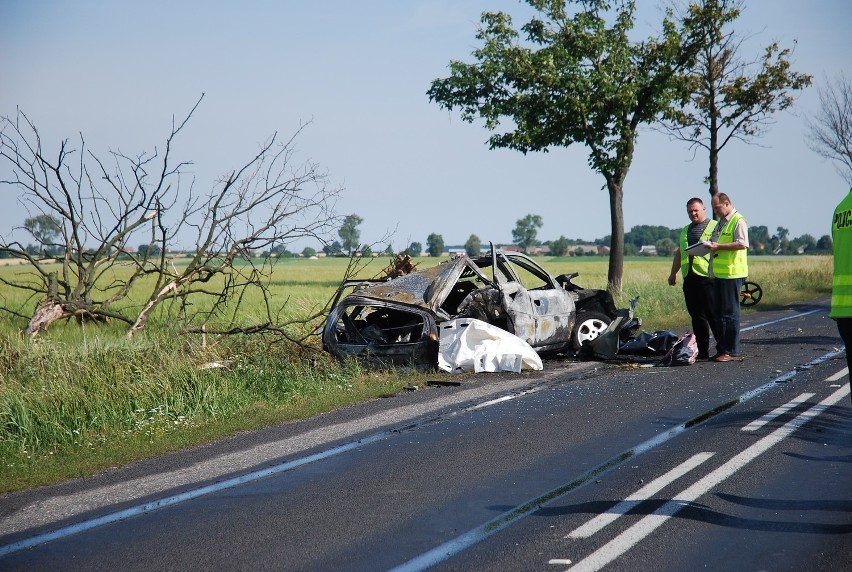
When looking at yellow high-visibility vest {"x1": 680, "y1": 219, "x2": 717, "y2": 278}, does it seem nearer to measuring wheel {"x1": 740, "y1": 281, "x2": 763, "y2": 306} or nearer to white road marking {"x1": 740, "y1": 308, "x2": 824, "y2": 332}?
white road marking {"x1": 740, "y1": 308, "x2": 824, "y2": 332}

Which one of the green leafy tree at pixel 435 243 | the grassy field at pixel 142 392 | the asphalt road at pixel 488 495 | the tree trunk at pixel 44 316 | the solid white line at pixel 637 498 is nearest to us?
the asphalt road at pixel 488 495

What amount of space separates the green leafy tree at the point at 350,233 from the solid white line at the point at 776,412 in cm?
758

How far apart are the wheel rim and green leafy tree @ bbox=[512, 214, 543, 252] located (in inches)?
3622

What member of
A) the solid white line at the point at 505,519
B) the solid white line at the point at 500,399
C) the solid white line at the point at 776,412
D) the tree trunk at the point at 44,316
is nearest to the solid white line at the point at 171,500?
the solid white line at the point at 500,399

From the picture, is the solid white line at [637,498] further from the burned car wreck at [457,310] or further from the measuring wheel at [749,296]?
the measuring wheel at [749,296]

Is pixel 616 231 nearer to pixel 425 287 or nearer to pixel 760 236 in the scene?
pixel 425 287

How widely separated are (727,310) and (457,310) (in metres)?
3.52

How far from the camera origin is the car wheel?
13102 millimetres

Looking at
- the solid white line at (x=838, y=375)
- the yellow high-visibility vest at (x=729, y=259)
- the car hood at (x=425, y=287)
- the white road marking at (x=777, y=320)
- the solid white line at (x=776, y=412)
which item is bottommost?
the solid white line at (x=776, y=412)

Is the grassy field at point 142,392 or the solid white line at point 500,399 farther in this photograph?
the solid white line at point 500,399

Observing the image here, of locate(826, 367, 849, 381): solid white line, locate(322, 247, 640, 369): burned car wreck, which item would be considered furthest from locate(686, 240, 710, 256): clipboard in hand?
locate(826, 367, 849, 381): solid white line

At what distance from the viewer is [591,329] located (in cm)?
1319

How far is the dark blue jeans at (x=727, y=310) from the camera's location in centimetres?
1192

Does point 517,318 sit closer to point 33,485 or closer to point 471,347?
point 471,347
